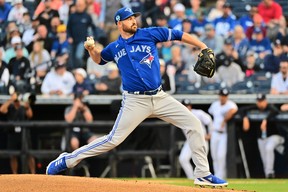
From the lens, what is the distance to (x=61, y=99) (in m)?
16.3

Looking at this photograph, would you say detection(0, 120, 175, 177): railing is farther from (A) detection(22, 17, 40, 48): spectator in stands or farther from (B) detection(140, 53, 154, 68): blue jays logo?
(B) detection(140, 53, 154, 68): blue jays logo

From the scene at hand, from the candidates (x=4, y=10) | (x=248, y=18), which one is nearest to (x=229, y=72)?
(x=248, y=18)

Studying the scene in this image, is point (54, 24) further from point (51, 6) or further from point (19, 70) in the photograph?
point (19, 70)

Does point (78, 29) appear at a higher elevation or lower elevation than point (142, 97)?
higher

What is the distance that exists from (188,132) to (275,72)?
7.30m

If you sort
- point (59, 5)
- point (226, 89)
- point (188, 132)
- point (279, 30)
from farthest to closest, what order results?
point (59, 5), point (279, 30), point (226, 89), point (188, 132)

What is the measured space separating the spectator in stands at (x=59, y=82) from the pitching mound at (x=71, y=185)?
7.78 m

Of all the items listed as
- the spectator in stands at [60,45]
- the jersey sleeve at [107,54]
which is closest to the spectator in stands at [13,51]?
the spectator in stands at [60,45]

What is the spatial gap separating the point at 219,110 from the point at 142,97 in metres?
6.54

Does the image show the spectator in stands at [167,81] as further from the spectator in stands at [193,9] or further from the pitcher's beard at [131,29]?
the pitcher's beard at [131,29]

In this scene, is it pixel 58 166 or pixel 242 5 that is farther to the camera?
pixel 242 5

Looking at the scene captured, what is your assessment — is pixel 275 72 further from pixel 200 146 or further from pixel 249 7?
pixel 200 146

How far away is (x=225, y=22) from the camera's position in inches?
687

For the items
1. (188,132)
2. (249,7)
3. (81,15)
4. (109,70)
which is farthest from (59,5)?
(188,132)
